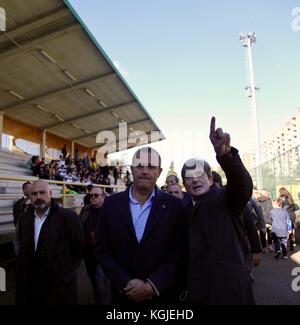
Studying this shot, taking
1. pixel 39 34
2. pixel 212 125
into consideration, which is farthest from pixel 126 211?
pixel 39 34

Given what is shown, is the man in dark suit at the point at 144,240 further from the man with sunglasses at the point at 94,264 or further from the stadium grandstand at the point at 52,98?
the stadium grandstand at the point at 52,98

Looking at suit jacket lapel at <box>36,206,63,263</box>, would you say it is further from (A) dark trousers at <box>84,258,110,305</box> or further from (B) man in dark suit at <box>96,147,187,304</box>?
(A) dark trousers at <box>84,258,110,305</box>

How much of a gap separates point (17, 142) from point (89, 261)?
13.8 m

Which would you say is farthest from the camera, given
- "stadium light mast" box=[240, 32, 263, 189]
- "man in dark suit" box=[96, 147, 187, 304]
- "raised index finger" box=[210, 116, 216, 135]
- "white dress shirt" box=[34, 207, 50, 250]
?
"stadium light mast" box=[240, 32, 263, 189]

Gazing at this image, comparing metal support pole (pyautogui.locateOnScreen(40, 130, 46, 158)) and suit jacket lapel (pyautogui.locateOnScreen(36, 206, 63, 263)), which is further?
metal support pole (pyautogui.locateOnScreen(40, 130, 46, 158))

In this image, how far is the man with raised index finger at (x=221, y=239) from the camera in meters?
2.32

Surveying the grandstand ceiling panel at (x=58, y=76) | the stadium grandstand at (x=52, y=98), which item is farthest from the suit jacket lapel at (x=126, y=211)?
the grandstand ceiling panel at (x=58, y=76)

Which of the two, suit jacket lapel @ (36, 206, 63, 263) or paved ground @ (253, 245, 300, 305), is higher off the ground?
suit jacket lapel @ (36, 206, 63, 263)

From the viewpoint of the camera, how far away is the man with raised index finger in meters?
2.32

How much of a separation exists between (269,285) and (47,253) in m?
4.83

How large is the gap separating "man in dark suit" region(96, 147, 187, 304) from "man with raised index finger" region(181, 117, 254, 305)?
15cm

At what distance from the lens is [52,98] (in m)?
12.9

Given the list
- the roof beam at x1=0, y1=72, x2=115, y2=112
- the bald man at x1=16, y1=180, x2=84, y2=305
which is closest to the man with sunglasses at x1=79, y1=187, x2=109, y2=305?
the bald man at x1=16, y1=180, x2=84, y2=305

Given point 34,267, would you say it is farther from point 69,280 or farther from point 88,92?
point 88,92
